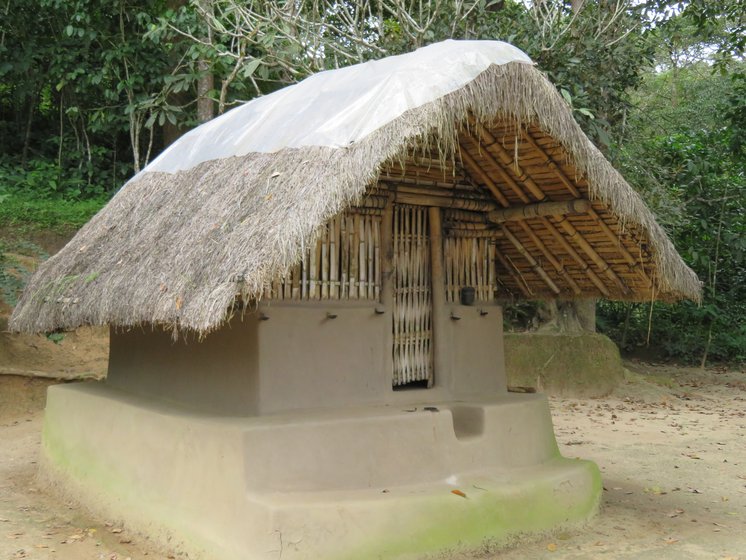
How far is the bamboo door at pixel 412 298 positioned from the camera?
6.26 metres

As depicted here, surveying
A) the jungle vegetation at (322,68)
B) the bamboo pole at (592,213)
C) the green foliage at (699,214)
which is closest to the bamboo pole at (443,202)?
the bamboo pole at (592,213)

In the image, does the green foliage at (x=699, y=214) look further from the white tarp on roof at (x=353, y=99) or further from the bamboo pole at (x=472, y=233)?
the white tarp on roof at (x=353, y=99)

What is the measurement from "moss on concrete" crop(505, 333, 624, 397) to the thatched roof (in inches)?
192

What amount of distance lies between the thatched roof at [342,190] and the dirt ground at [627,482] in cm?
166

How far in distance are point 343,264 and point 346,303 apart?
32 centimetres

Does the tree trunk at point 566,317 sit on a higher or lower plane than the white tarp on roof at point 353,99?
lower

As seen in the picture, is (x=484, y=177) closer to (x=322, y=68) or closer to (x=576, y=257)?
(x=576, y=257)

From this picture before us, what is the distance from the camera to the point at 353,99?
5.46m

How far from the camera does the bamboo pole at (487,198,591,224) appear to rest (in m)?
6.15

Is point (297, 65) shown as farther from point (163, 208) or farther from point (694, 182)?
point (694, 182)

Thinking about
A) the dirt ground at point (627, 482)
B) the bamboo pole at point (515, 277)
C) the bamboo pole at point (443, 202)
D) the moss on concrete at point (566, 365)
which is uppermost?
the bamboo pole at point (443, 202)

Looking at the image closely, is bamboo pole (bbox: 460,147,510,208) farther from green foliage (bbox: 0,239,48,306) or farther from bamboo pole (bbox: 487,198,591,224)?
green foliage (bbox: 0,239,48,306)

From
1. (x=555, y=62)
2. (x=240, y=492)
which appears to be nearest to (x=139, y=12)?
(x=555, y=62)

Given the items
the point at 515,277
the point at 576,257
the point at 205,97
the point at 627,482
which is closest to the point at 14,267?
the point at 205,97
